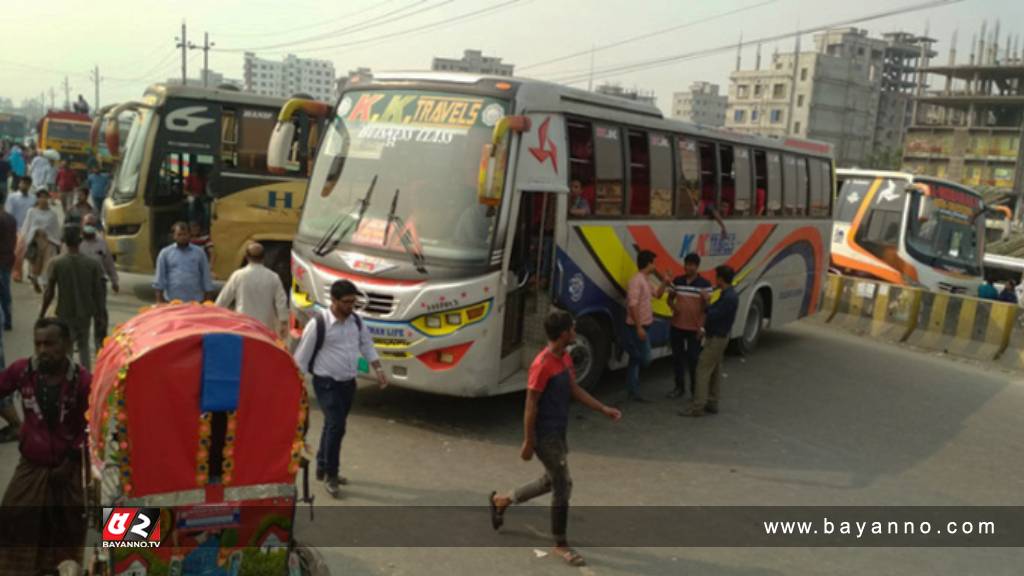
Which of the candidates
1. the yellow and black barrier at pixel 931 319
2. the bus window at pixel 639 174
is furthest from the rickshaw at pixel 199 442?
the yellow and black barrier at pixel 931 319

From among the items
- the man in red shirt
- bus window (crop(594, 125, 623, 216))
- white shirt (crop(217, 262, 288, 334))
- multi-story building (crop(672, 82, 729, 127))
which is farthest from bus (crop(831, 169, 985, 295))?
multi-story building (crop(672, 82, 729, 127))

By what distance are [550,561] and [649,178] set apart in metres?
5.70

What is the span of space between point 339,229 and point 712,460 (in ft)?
14.1

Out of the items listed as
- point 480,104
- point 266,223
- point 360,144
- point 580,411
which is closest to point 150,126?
point 266,223

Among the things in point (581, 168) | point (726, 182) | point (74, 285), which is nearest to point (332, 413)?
point (74, 285)

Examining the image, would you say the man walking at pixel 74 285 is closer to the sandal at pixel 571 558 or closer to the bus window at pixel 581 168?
the bus window at pixel 581 168

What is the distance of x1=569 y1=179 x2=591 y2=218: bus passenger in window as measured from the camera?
30.3 feet

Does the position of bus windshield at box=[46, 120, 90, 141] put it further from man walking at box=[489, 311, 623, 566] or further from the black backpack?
man walking at box=[489, 311, 623, 566]

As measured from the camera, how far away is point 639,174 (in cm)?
1039

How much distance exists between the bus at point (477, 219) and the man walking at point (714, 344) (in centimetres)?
100

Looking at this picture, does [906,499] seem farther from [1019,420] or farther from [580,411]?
[1019,420]

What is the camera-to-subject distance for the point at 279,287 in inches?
326

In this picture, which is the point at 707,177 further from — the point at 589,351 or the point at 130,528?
the point at 130,528

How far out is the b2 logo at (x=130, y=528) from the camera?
13.3 ft
